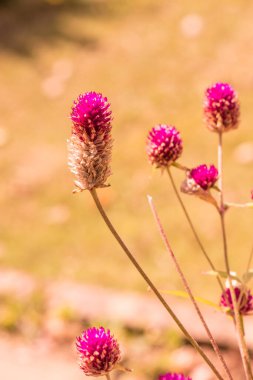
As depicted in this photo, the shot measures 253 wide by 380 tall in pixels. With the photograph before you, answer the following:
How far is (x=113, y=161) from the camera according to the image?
16.5 feet

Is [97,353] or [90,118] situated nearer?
[90,118]

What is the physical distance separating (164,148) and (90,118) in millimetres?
333

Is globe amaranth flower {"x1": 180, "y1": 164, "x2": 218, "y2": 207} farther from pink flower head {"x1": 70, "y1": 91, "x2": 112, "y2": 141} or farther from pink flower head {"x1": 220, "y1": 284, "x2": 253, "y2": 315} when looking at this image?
pink flower head {"x1": 70, "y1": 91, "x2": 112, "y2": 141}

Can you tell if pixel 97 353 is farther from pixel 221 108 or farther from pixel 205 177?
pixel 221 108

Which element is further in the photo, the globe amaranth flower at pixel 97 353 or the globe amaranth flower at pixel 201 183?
the globe amaranth flower at pixel 201 183

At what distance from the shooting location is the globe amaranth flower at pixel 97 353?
1.35m

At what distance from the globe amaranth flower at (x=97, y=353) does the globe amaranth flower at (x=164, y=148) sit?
357 millimetres

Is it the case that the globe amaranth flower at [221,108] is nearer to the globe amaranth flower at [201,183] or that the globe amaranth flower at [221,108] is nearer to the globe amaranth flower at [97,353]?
the globe amaranth flower at [201,183]

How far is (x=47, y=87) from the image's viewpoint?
6.29 metres

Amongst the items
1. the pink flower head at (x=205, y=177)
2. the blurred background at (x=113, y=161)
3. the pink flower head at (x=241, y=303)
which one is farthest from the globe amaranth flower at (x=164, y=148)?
the blurred background at (x=113, y=161)

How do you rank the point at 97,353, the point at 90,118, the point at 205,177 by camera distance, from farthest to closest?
the point at 205,177, the point at 97,353, the point at 90,118

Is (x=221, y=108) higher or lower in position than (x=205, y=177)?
higher

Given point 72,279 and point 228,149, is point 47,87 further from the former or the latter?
point 72,279

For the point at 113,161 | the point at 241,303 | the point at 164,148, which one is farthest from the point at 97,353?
the point at 113,161
